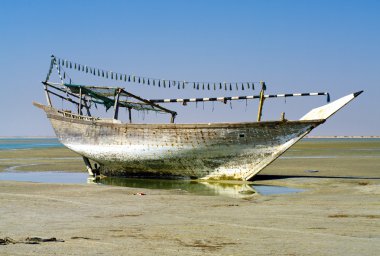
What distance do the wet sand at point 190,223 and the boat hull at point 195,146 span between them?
4.07 m

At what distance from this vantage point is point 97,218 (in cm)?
929

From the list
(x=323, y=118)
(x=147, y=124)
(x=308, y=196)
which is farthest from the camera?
(x=147, y=124)

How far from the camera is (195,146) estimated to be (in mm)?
18578

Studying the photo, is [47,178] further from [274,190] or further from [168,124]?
[274,190]

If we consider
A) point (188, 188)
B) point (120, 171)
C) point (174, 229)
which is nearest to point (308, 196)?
point (188, 188)

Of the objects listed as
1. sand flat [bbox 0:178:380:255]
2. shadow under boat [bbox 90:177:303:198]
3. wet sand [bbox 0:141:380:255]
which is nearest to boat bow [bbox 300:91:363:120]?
shadow under boat [bbox 90:177:303:198]

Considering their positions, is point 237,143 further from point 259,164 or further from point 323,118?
point 323,118

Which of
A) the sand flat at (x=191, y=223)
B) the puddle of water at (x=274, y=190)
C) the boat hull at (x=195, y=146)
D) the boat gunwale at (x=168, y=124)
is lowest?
the puddle of water at (x=274, y=190)

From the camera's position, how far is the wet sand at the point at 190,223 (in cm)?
656

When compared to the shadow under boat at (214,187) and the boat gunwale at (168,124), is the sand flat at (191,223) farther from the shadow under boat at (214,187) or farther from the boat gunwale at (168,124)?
the boat gunwale at (168,124)

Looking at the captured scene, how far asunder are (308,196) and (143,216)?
199 inches

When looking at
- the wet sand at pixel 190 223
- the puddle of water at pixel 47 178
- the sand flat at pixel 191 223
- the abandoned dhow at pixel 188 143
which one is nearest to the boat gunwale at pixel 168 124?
the abandoned dhow at pixel 188 143

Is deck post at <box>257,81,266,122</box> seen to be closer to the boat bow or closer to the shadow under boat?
the boat bow

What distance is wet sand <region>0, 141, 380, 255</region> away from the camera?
656 cm
